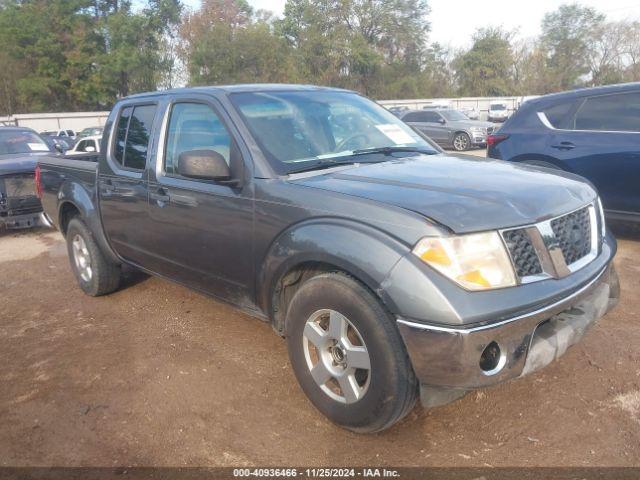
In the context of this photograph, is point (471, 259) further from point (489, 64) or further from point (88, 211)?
point (489, 64)

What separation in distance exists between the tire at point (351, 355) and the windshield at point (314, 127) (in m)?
0.86

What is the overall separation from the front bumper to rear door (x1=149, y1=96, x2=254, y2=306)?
4.15 feet

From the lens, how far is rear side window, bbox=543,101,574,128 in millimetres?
6266

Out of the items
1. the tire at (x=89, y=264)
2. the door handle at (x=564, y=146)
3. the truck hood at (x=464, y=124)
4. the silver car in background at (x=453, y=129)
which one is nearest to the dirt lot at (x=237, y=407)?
the tire at (x=89, y=264)

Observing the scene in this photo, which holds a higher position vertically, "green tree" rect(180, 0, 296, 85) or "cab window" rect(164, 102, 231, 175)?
"green tree" rect(180, 0, 296, 85)

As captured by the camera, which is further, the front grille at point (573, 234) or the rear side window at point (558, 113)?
the rear side window at point (558, 113)

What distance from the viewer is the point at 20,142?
9.31 metres

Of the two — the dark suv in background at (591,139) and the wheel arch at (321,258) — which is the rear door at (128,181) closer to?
the wheel arch at (321,258)

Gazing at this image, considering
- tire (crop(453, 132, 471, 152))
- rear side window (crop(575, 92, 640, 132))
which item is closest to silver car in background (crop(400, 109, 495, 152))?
tire (crop(453, 132, 471, 152))

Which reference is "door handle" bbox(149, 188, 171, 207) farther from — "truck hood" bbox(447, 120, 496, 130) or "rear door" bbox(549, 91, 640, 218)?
"truck hood" bbox(447, 120, 496, 130)

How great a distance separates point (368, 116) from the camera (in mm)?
3975

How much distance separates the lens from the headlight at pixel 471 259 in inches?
92.0

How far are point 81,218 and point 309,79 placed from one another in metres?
50.9

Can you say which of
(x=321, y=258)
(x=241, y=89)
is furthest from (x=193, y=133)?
(x=321, y=258)
